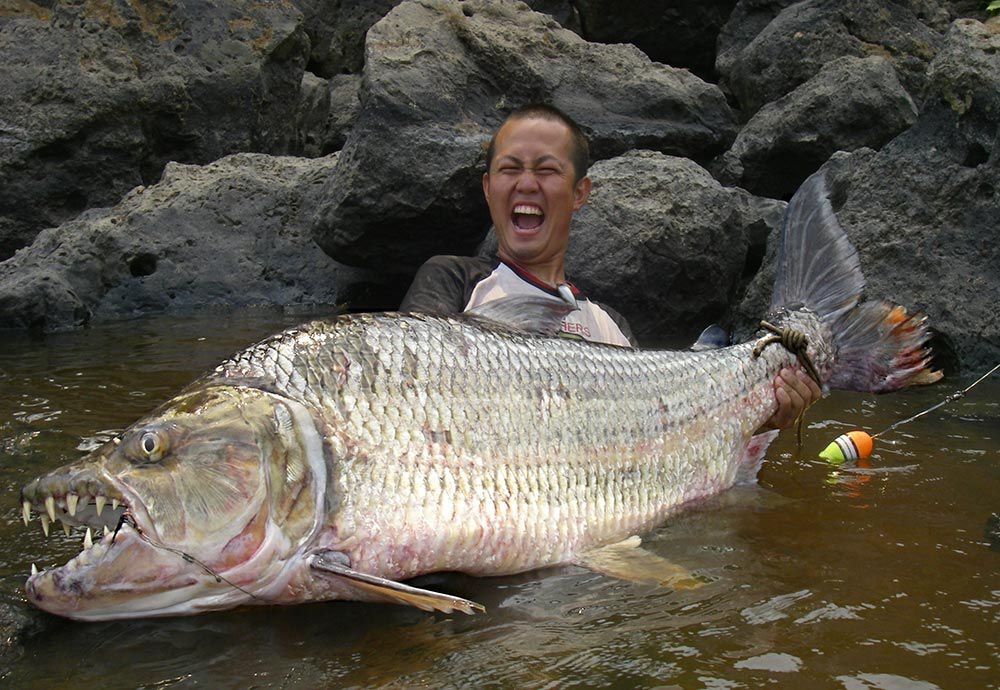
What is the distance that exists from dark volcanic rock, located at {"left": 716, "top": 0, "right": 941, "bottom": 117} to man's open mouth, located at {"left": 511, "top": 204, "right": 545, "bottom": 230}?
946cm

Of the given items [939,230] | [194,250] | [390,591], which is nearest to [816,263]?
[390,591]

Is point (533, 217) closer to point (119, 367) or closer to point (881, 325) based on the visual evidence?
point (881, 325)

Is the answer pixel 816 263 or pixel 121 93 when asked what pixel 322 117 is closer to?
pixel 121 93

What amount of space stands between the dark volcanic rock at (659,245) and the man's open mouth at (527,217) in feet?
11.0

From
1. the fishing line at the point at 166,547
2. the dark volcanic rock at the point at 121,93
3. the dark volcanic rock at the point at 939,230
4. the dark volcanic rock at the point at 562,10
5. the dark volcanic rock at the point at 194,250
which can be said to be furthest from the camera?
the dark volcanic rock at the point at 562,10

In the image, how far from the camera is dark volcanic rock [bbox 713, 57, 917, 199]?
36.6 ft

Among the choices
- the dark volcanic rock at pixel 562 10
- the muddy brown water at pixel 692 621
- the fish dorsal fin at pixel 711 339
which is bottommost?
the muddy brown water at pixel 692 621

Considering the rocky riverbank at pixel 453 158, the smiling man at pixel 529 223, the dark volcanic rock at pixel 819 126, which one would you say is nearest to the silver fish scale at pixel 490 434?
the smiling man at pixel 529 223

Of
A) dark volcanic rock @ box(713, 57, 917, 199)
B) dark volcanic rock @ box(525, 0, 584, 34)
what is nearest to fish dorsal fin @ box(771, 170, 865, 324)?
dark volcanic rock @ box(713, 57, 917, 199)

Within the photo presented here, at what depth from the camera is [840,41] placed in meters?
13.2

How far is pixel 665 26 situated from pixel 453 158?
36.7 ft

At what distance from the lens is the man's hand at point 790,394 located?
14.8 ft

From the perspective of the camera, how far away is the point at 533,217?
Result: 517 cm

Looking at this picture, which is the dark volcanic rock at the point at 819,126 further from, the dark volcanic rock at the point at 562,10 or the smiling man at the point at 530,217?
the dark volcanic rock at the point at 562,10
